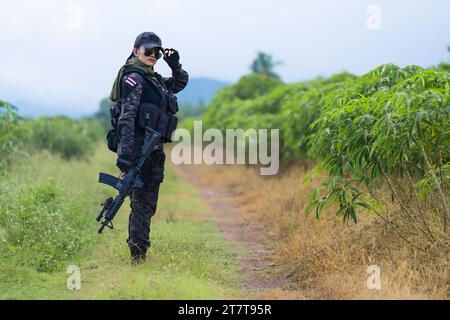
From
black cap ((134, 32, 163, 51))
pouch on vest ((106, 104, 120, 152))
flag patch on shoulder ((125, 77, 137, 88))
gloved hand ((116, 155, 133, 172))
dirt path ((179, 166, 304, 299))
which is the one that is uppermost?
black cap ((134, 32, 163, 51))

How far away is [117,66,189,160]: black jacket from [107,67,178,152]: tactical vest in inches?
1.5

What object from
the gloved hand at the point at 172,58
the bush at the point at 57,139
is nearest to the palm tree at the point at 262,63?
the bush at the point at 57,139

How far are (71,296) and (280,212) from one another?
194 inches

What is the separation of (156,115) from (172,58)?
74 cm

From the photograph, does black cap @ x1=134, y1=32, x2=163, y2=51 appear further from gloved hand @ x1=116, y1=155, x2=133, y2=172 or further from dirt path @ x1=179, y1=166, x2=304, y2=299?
dirt path @ x1=179, y1=166, x2=304, y2=299

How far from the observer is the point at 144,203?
20.6 feet

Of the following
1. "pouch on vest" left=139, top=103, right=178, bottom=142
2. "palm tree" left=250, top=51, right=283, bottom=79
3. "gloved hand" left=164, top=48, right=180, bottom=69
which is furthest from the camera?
"palm tree" left=250, top=51, right=283, bottom=79

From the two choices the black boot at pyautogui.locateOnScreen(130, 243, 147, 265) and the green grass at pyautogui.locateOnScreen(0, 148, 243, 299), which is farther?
the black boot at pyautogui.locateOnScreen(130, 243, 147, 265)

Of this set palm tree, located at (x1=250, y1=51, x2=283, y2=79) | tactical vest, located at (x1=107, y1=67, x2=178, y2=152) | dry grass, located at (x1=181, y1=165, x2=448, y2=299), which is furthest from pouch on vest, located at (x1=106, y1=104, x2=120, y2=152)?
palm tree, located at (x1=250, y1=51, x2=283, y2=79)

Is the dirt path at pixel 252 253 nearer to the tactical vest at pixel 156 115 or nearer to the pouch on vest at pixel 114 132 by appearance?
the tactical vest at pixel 156 115

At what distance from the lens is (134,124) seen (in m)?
6.07

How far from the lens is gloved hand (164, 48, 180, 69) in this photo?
6434 millimetres

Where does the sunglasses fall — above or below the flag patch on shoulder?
above

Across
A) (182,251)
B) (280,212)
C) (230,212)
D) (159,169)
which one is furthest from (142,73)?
(230,212)
